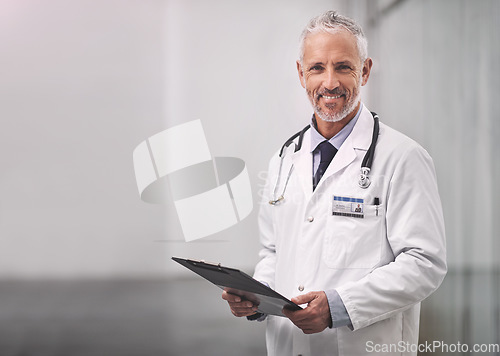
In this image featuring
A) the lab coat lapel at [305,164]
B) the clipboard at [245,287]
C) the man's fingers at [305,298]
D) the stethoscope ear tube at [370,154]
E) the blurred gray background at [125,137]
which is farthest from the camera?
the blurred gray background at [125,137]

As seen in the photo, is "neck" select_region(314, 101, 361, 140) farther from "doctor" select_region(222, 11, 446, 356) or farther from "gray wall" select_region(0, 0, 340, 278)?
"gray wall" select_region(0, 0, 340, 278)

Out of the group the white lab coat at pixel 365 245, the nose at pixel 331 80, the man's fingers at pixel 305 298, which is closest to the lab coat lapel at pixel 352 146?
the white lab coat at pixel 365 245

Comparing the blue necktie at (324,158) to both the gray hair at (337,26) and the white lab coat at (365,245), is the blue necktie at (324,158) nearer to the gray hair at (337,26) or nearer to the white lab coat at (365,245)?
the white lab coat at (365,245)

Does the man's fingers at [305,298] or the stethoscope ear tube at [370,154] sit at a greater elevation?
the stethoscope ear tube at [370,154]

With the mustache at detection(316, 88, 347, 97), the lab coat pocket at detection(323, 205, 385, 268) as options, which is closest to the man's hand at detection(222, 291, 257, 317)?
the lab coat pocket at detection(323, 205, 385, 268)

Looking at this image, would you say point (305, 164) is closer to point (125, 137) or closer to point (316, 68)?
point (316, 68)

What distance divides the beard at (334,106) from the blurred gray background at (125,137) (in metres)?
1.04

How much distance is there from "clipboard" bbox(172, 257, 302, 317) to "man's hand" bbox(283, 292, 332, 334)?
0.02 m

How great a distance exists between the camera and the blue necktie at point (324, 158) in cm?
162

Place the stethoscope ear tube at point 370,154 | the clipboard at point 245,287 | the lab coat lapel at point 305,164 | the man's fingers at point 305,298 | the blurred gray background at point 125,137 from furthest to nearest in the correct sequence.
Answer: the blurred gray background at point 125,137
the lab coat lapel at point 305,164
the stethoscope ear tube at point 370,154
the man's fingers at point 305,298
the clipboard at point 245,287

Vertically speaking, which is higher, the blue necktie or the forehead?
the forehead

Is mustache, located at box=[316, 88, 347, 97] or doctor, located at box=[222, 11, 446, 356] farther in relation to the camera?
mustache, located at box=[316, 88, 347, 97]

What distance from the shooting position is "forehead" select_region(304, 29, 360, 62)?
1541 mm

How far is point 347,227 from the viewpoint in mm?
1490
